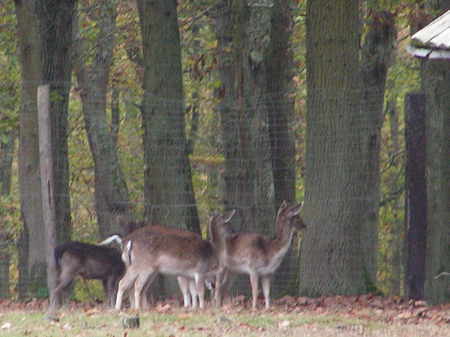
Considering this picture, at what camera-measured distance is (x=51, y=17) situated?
18422 millimetres

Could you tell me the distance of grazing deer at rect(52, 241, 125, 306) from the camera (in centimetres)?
1597

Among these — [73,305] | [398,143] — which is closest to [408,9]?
[73,305]

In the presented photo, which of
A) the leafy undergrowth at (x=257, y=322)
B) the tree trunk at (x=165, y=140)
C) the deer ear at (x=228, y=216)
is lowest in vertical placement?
A: the leafy undergrowth at (x=257, y=322)

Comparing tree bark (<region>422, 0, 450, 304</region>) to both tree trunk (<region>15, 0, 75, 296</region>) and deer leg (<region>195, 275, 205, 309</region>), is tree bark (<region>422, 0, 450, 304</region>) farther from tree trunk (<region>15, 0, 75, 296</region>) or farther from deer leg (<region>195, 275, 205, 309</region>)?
tree trunk (<region>15, 0, 75, 296</region>)

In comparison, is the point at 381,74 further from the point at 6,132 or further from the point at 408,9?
the point at 6,132

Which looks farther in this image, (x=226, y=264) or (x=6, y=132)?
(x=6, y=132)

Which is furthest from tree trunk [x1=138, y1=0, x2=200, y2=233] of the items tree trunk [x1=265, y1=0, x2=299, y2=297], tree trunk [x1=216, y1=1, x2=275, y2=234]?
tree trunk [x1=265, y1=0, x2=299, y2=297]

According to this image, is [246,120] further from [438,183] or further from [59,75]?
[59,75]

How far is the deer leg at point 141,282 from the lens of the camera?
583 inches

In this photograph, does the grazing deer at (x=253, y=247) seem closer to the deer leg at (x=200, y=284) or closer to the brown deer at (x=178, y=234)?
the deer leg at (x=200, y=284)

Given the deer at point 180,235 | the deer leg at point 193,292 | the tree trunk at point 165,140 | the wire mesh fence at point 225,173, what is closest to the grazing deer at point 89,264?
the deer at point 180,235

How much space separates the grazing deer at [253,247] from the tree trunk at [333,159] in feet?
1.38

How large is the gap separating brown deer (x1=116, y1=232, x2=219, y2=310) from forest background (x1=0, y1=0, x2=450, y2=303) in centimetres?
115

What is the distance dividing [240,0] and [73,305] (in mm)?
5696
